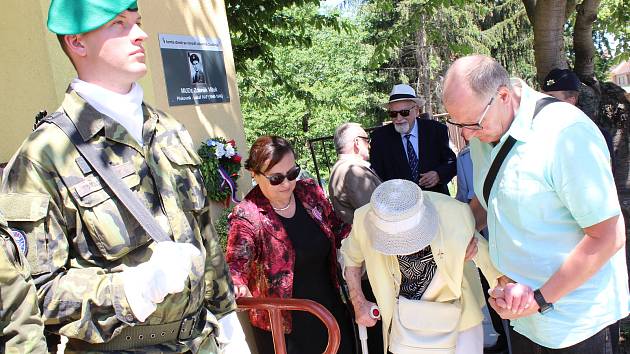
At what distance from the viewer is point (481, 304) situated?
9.02 ft

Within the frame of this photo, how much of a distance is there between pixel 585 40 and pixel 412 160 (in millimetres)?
1903

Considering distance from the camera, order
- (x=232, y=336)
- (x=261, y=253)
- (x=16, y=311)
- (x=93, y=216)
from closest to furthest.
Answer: (x=16, y=311) < (x=93, y=216) < (x=232, y=336) < (x=261, y=253)

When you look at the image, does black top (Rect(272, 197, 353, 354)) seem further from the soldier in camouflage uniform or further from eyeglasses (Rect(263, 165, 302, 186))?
the soldier in camouflage uniform

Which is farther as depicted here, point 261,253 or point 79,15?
point 261,253

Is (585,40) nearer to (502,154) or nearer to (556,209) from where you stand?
(502,154)

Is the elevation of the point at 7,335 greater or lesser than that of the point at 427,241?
greater

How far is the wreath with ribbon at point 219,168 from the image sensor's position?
365 cm

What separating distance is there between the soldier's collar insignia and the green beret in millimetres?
594

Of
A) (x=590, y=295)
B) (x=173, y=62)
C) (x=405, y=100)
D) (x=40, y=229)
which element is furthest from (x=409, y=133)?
(x=40, y=229)

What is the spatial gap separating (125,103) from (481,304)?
6.29 ft

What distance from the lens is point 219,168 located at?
3717mm

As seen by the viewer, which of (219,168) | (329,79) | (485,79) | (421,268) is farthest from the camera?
(329,79)

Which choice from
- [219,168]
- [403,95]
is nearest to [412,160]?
[403,95]

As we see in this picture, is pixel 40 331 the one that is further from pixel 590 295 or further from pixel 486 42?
pixel 486 42
